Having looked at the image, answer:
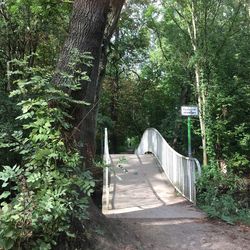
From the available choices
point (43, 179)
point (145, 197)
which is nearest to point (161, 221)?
point (145, 197)

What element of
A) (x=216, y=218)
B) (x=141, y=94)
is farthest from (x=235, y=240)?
(x=141, y=94)

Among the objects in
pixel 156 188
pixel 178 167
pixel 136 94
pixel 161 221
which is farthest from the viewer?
pixel 136 94

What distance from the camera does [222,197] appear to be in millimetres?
8125

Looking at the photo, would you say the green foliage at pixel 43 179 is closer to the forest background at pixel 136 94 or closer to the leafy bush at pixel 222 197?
the forest background at pixel 136 94

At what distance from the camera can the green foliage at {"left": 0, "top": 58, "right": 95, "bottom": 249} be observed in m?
3.92

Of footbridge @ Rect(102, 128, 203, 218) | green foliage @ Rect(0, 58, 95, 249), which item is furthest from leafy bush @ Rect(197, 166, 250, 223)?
green foliage @ Rect(0, 58, 95, 249)

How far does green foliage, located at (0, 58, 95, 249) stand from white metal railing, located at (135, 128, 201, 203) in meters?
4.69

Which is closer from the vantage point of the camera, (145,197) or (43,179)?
(43,179)

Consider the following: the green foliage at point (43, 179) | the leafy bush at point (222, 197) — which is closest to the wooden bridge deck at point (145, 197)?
the leafy bush at point (222, 197)

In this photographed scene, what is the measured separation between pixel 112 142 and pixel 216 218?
1701 cm

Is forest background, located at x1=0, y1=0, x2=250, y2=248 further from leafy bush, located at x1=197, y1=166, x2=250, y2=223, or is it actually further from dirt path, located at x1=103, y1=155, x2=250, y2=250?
dirt path, located at x1=103, y1=155, x2=250, y2=250

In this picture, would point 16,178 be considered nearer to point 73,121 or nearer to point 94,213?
point 73,121

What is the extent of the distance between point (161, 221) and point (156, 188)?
3.18m

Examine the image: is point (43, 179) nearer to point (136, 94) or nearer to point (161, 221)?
point (161, 221)
